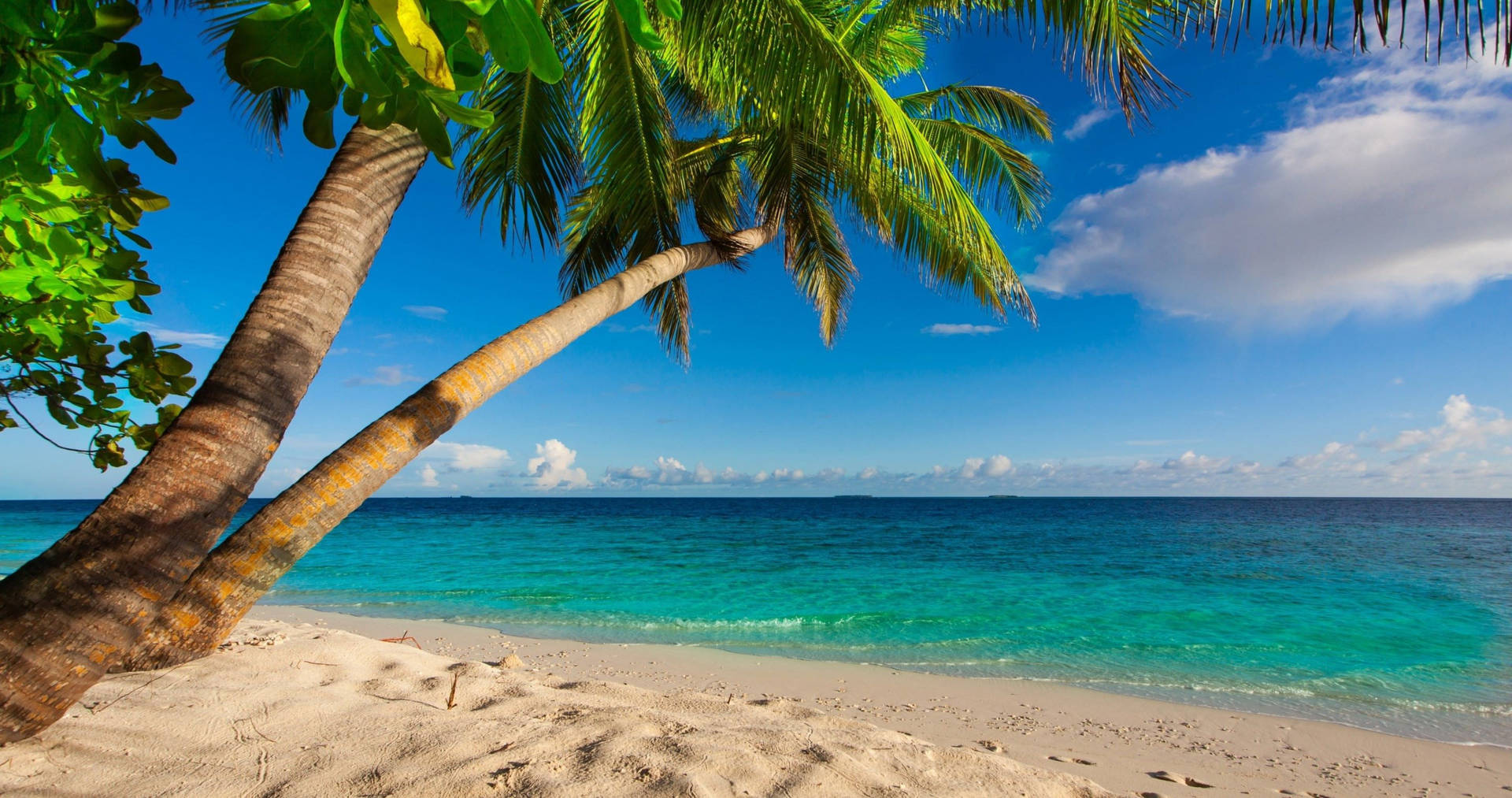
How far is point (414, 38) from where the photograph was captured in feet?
2.16

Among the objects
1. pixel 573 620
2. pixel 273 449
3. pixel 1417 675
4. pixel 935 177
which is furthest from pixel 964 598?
pixel 273 449

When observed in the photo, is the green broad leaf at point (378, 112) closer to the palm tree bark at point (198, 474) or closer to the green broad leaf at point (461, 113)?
the green broad leaf at point (461, 113)

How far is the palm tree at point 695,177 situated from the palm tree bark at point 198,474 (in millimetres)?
481

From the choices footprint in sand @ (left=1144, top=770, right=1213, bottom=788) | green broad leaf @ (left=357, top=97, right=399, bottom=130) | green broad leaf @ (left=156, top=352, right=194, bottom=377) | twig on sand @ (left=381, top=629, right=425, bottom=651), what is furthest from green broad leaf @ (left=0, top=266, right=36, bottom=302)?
footprint in sand @ (left=1144, top=770, right=1213, bottom=788)

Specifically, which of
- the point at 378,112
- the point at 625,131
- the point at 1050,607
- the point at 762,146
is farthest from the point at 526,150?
the point at 1050,607

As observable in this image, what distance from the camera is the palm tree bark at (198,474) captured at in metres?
1.53

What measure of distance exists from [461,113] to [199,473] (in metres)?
1.51

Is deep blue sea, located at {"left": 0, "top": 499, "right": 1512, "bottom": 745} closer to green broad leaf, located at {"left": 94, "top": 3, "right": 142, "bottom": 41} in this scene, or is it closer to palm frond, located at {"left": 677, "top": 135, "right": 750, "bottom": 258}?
palm frond, located at {"left": 677, "top": 135, "right": 750, "bottom": 258}

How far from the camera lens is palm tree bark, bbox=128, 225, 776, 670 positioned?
2211mm

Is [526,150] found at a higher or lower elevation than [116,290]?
higher

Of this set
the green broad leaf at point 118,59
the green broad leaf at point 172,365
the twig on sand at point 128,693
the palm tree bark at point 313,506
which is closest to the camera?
the green broad leaf at point 118,59

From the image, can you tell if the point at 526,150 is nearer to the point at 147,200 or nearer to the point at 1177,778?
the point at 147,200

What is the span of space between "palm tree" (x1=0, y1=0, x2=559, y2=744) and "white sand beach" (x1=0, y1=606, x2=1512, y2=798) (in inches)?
28.9

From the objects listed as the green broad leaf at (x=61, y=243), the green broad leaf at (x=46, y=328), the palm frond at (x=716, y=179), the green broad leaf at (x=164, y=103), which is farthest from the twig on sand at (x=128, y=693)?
the palm frond at (x=716, y=179)
